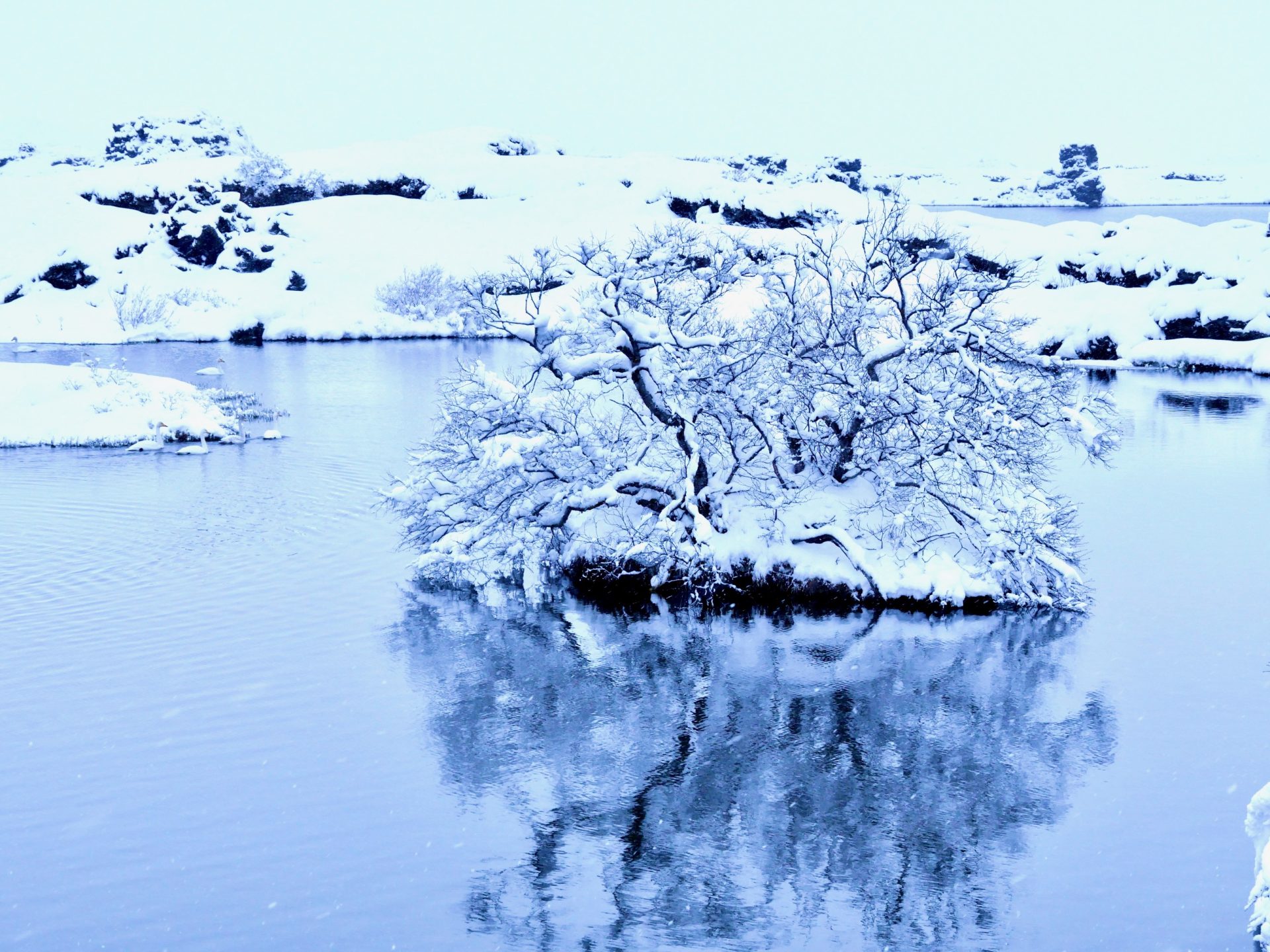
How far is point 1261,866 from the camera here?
442 inches

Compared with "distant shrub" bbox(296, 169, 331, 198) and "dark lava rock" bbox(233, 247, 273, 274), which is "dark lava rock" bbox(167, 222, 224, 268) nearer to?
"dark lava rock" bbox(233, 247, 273, 274)

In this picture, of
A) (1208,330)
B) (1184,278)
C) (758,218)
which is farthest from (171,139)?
(1208,330)

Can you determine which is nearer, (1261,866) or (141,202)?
(1261,866)

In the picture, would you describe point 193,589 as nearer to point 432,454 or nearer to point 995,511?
point 432,454

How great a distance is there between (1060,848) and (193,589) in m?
15.5

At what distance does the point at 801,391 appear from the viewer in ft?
77.1

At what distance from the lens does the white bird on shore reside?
37.0m

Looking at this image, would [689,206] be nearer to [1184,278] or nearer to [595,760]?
[1184,278]

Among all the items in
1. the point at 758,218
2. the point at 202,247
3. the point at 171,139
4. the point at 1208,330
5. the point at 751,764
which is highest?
the point at 171,139

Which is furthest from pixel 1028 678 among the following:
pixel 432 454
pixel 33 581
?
pixel 33 581

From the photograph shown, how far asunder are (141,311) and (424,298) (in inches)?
637

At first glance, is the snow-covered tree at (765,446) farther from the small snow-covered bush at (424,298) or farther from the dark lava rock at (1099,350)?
A: the small snow-covered bush at (424,298)

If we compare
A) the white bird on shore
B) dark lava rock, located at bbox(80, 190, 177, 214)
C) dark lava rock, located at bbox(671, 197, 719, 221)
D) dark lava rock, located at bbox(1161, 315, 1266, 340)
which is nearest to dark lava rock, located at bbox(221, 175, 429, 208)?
dark lava rock, located at bbox(80, 190, 177, 214)

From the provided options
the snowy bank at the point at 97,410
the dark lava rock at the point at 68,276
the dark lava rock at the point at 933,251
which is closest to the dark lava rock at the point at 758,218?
the dark lava rock at the point at 68,276
